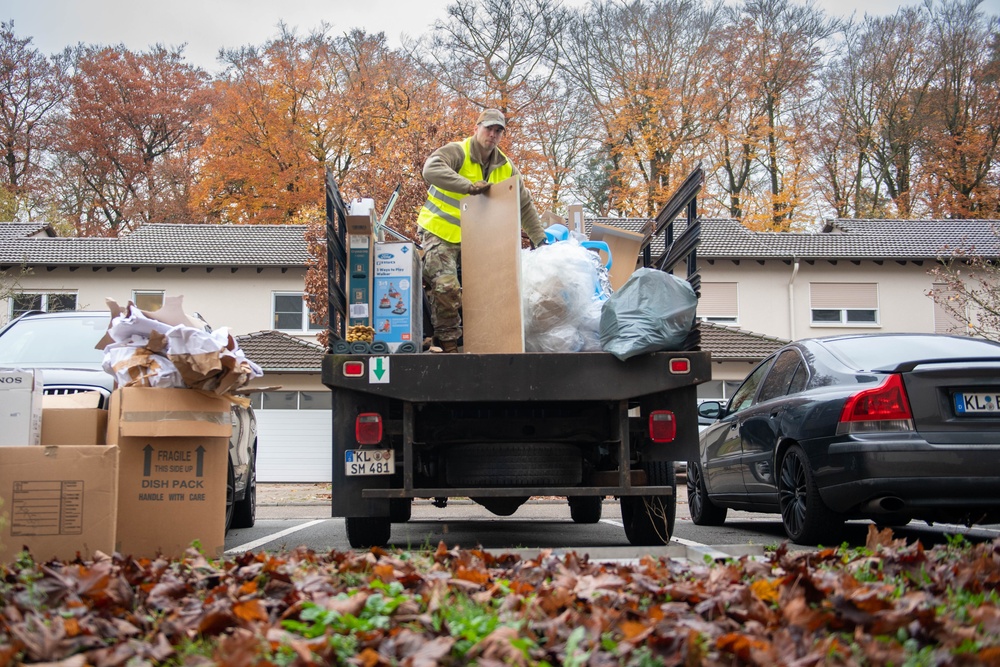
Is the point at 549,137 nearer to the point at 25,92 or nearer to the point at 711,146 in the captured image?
the point at 711,146

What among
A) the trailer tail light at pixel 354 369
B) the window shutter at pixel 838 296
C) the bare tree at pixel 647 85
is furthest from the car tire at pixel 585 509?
the bare tree at pixel 647 85

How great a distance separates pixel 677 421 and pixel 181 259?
24692 millimetres

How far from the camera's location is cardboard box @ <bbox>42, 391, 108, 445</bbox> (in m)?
5.32

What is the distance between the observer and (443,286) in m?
6.62

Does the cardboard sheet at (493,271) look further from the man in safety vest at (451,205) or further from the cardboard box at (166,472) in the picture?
the cardboard box at (166,472)

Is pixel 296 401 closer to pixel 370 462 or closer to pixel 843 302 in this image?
pixel 843 302

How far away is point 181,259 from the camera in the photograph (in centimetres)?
2833

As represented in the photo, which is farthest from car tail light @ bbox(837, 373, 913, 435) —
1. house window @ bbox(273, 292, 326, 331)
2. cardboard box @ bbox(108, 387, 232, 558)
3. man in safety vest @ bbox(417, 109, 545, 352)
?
house window @ bbox(273, 292, 326, 331)

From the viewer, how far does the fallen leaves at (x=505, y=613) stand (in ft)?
8.86

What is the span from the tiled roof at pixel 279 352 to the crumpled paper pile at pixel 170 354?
19472 millimetres

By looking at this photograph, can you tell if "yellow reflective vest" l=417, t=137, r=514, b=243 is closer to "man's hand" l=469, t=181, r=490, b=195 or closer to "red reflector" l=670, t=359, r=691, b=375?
"man's hand" l=469, t=181, r=490, b=195

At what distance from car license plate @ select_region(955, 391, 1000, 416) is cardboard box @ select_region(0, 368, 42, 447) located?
16.9 ft

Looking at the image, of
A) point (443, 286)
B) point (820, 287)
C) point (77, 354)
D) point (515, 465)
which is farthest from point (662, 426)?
point (820, 287)

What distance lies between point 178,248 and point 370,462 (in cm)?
2517
